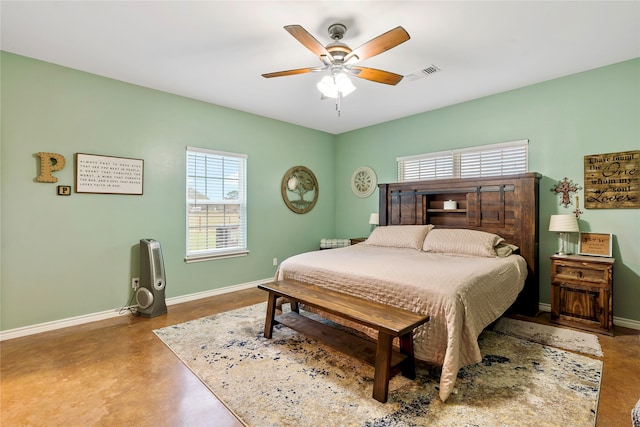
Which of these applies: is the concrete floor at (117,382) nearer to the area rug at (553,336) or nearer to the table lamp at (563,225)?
the area rug at (553,336)

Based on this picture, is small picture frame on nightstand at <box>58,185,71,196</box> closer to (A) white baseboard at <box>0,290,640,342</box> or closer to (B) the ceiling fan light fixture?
(A) white baseboard at <box>0,290,640,342</box>

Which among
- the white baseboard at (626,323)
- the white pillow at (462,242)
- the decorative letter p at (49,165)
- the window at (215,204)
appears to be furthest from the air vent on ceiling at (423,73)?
the decorative letter p at (49,165)

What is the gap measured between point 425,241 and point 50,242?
4.10 metres

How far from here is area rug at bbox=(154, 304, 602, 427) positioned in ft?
5.69

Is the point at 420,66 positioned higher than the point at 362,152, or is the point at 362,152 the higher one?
the point at 420,66

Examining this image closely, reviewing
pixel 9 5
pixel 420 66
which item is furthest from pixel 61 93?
pixel 420 66

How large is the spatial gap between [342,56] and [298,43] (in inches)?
19.6

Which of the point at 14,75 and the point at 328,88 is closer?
the point at 328,88

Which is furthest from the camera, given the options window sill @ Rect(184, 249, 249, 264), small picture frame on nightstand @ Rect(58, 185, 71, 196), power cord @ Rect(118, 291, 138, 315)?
window sill @ Rect(184, 249, 249, 264)

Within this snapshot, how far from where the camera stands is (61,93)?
308 centimetres

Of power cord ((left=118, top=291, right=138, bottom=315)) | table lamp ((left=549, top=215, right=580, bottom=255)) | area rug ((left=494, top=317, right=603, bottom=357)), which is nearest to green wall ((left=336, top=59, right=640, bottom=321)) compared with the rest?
table lamp ((left=549, top=215, right=580, bottom=255))

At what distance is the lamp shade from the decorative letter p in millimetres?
5187

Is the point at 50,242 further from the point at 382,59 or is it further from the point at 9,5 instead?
the point at 382,59

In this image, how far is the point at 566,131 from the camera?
11.1ft
